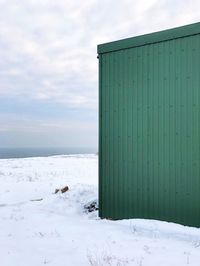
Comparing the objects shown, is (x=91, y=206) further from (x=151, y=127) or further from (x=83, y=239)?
(x=151, y=127)

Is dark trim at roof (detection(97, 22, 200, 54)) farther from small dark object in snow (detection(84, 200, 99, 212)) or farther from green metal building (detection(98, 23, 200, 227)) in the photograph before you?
Result: small dark object in snow (detection(84, 200, 99, 212))

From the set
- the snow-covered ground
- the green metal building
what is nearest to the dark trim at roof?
the green metal building

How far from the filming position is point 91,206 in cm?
938

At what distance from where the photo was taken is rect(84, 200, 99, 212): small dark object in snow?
30.2 ft

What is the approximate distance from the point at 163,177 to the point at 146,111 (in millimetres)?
1497

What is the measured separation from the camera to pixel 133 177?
26.0ft

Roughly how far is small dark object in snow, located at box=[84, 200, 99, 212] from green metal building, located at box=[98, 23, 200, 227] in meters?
0.76

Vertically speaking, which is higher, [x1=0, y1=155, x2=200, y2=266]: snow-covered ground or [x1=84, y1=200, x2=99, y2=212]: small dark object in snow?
[x1=84, y1=200, x2=99, y2=212]: small dark object in snow

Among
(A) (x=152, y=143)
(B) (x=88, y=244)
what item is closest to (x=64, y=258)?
(B) (x=88, y=244)

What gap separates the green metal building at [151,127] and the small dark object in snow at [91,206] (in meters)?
0.76

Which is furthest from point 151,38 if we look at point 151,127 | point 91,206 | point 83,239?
point 91,206

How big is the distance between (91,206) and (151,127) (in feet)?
9.89

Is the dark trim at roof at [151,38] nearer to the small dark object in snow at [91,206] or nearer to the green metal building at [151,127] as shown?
the green metal building at [151,127]

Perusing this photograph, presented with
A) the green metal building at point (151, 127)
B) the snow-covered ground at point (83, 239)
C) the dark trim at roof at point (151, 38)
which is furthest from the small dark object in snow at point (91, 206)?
Answer: the dark trim at roof at point (151, 38)
